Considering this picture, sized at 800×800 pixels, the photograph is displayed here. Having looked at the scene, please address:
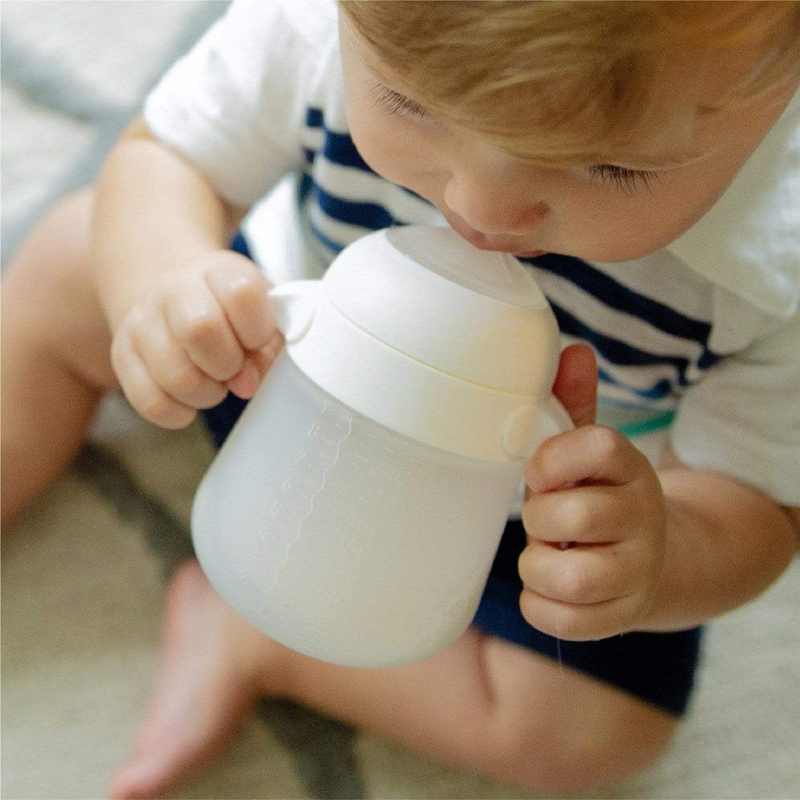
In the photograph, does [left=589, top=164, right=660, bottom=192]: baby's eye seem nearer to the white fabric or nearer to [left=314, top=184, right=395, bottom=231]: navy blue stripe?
the white fabric

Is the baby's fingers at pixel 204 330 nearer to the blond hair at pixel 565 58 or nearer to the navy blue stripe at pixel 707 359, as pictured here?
the blond hair at pixel 565 58

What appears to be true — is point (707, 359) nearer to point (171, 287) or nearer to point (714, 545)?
point (714, 545)

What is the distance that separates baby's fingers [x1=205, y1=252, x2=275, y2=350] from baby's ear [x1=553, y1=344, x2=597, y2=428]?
0.50ft

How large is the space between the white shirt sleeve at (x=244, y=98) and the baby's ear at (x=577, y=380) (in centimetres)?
27

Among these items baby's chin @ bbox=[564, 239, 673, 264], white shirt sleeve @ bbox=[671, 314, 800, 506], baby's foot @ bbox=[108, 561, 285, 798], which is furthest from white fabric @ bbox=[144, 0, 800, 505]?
baby's foot @ bbox=[108, 561, 285, 798]

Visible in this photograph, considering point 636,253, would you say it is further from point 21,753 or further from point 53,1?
point 53,1

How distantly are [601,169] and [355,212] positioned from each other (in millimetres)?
310

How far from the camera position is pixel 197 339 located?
46 cm

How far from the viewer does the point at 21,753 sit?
603mm

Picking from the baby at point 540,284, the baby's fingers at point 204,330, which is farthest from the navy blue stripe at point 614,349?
the baby's fingers at point 204,330

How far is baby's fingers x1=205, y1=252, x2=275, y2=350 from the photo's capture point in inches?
17.2

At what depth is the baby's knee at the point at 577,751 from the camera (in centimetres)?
62

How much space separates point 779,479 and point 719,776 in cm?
25

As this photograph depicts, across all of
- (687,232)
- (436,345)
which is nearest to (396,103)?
(436,345)
